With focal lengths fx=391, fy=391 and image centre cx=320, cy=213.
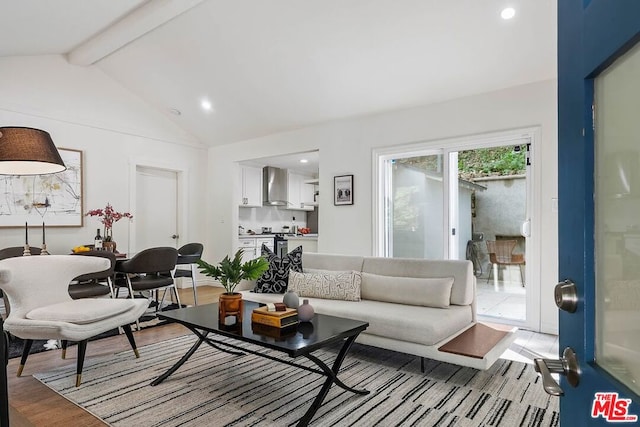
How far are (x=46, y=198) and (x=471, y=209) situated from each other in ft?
17.2

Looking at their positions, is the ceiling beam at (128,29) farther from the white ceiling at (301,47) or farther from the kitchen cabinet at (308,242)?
the kitchen cabinet at (308,242)

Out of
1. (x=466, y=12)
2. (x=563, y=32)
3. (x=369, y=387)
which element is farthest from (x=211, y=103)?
(x=563, y=32)

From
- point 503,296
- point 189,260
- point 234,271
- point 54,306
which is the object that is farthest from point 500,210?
point 54,306

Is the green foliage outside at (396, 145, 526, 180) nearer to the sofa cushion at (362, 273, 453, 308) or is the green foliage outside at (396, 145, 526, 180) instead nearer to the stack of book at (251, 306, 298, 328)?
the sofa cushion at (362, 273, 453, 308)

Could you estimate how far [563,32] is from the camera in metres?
0.77

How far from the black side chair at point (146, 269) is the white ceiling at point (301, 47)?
2370 millimetres

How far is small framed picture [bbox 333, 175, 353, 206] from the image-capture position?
5215mm

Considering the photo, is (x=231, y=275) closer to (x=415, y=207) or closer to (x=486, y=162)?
(x=415, y=207)

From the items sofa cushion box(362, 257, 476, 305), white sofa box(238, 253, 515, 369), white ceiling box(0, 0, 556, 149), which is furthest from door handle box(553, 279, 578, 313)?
white ceiling box(0, 0, 556, 149)

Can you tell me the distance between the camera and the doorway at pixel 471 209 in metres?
4.07

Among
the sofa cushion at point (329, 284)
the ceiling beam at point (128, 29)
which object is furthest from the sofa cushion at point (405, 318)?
the ceiling beam at point (128, 29)

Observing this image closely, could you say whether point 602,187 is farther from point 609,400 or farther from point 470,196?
point 470,196

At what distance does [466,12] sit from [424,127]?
1511 mm

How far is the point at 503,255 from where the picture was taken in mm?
4277
